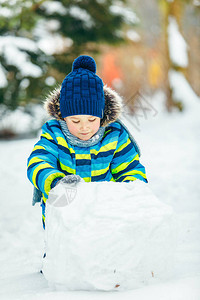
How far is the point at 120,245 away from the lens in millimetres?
1385

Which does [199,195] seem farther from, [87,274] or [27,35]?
[27,35]

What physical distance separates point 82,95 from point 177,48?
7.70 meters

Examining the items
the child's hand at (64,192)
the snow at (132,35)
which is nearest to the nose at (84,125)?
the child's hand at (64,192)

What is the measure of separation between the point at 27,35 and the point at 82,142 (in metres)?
4.68

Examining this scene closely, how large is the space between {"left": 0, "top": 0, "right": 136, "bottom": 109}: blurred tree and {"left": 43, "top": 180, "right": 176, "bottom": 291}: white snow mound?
131 inches

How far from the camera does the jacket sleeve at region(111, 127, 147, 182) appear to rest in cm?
199

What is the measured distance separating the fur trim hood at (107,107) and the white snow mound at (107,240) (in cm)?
64

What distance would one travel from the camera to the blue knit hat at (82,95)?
1896mm

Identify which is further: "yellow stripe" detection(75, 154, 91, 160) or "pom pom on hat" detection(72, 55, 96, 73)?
"pom pom on hat" detection(72, 55, 96, 73)

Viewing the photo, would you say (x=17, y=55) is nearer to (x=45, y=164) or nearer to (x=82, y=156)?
(x=82, y=156)

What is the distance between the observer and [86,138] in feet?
6.27

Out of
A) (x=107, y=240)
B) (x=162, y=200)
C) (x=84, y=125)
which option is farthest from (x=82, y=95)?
(x=162, y=200)

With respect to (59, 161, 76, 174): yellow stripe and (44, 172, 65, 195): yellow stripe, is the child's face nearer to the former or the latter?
(59, 161, 76, 174): yellow stripe

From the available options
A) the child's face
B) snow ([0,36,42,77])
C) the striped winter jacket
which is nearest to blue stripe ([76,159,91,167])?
the striped winter jacket
